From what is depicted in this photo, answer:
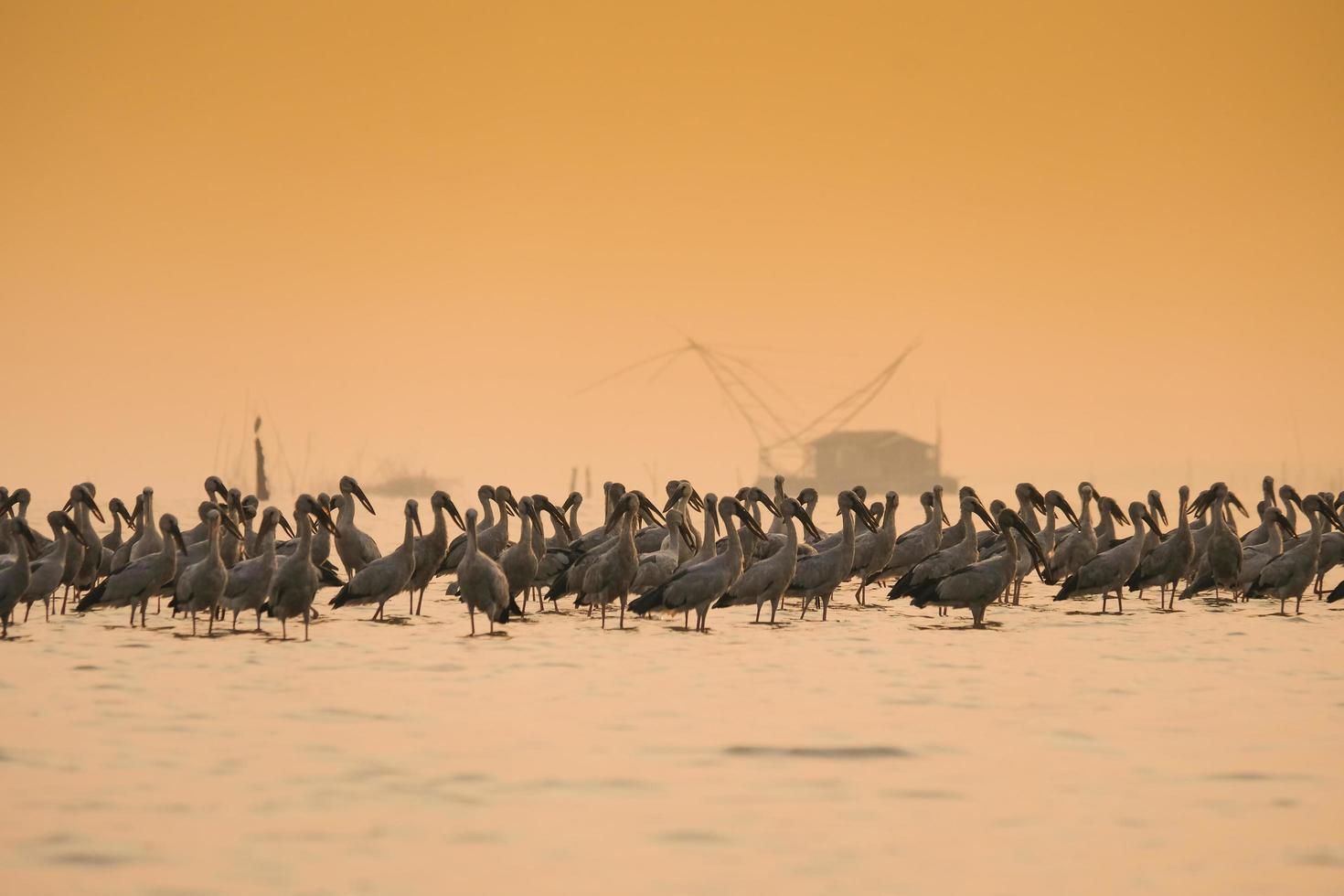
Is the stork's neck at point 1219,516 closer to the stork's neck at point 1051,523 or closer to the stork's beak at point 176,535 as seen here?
the stork's neck at point 1051,523

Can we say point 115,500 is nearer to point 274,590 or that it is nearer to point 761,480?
point 274,590

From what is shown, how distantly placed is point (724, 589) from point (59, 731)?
32.8ft

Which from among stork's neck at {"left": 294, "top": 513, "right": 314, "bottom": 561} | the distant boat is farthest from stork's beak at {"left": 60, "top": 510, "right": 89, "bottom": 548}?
the distant boat

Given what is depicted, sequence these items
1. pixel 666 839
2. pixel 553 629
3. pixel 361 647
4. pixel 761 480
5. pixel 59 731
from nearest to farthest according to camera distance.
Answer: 1. pixel 666 839
2. pixel 59 731
3. pixel 361 647
4. pixel 553 629
5. pixel 761 480

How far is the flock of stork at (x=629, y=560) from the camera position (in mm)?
20281

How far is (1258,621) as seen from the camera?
22266 mm

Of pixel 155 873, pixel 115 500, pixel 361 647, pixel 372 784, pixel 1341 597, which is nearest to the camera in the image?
pixel 155 873

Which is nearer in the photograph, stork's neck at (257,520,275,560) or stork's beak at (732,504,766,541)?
stork's neck at (257,520,275,560)

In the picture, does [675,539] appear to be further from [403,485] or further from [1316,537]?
[403,485]

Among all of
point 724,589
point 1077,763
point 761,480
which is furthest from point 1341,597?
point 761,480

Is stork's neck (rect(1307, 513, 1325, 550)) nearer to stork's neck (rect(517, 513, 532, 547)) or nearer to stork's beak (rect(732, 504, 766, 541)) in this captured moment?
stork's beak (rect(732, 504, 766, 541))

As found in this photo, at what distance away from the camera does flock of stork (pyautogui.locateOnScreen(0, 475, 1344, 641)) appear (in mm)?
20281

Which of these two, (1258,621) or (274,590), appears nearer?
(274,590)

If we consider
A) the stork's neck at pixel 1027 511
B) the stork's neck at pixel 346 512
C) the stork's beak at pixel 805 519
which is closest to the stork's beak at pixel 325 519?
the stork's neck at pixel 346 512
